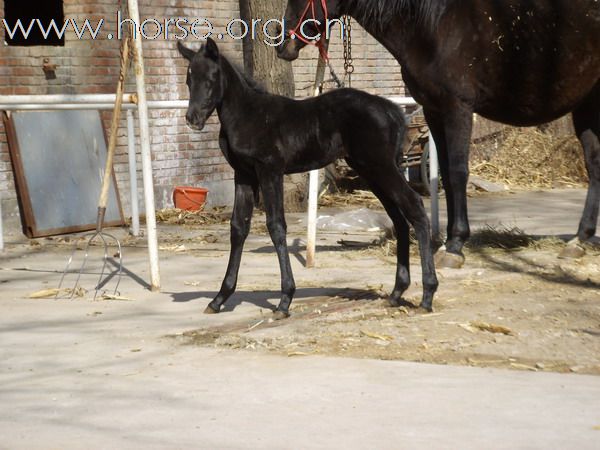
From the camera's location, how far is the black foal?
279 inches

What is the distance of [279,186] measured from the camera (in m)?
7.12

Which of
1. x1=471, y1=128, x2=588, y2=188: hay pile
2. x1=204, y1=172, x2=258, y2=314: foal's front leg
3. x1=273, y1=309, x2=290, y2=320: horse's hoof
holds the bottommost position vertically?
x1=471, y1=128, x2=588, y2=188: hay pile

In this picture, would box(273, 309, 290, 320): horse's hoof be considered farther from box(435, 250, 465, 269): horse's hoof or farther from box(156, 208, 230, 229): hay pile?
box(156, 208, 230, 229): hay pile

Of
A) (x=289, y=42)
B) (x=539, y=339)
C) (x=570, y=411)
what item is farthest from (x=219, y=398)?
(x=289, y=42)

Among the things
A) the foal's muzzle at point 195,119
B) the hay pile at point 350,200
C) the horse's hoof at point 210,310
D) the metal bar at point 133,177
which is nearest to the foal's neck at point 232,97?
the foal's muzzle at point 195,119

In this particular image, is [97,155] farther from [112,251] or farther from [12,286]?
[12,286]

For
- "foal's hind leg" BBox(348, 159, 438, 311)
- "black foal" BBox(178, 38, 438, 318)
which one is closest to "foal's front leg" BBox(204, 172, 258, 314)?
"black foal" BBox(178, 38, 438, 318)

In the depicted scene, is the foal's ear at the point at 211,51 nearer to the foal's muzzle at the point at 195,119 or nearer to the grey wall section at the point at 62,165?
the foal's muzzle at the point at 195,119

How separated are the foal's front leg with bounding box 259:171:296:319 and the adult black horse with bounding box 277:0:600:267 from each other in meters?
2.00

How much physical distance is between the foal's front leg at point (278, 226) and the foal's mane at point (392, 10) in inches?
73.2

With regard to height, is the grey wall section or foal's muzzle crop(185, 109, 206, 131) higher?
foal's muzzle crop(185, 109, 206, 131)

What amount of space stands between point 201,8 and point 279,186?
298 inches

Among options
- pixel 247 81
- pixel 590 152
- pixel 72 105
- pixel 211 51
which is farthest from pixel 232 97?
pixel 590 152

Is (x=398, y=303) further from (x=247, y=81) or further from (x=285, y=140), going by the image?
(x=247, y=81)
